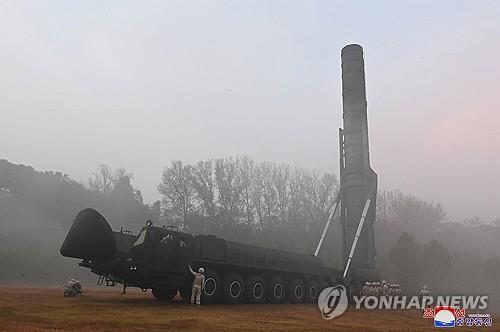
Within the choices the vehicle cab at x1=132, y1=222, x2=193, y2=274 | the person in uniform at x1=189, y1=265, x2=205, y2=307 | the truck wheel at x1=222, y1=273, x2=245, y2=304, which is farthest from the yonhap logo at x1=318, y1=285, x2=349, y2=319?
the vehicle cab at x1=132, y1=222, x2=193, y2=274

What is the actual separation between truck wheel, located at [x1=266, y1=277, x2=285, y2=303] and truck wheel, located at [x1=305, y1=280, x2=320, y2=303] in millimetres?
1565

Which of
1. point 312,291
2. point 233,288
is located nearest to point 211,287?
point 233,288

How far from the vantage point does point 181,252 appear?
41.6 ft

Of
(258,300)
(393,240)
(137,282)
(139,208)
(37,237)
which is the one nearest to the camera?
(137,282)

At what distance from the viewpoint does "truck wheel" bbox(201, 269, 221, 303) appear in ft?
42.0

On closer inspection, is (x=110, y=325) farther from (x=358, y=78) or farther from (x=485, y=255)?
(x=485, y=255)

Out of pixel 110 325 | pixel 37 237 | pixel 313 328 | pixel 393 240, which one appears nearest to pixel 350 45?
pixel 313 328

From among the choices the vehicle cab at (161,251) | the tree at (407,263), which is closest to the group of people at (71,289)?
the vehicle cab at (161,251)

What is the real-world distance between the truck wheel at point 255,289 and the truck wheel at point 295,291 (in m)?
1.45

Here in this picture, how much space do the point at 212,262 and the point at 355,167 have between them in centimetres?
1216

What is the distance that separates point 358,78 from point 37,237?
28.5m

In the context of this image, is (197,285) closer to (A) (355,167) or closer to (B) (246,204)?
(A) (355,167)

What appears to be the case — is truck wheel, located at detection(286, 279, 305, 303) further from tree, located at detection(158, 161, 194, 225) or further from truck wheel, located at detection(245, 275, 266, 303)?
tree, located at detection(158, 161, 194, 225)

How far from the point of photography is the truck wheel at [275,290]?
15148 mm
